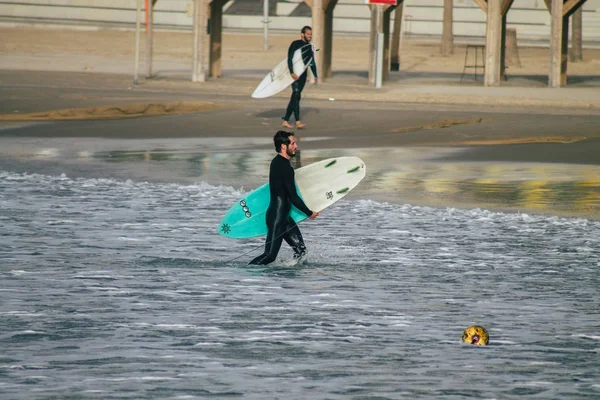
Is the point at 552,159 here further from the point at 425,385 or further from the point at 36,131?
the point at 425,385

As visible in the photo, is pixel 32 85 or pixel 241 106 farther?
pixel 32 85

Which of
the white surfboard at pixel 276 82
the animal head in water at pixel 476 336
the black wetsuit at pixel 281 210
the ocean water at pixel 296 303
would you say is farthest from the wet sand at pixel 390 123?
the animal head in water at pixel 476 336

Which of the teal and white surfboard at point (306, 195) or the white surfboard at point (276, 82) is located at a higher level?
the white surfboard at point (276, 82)

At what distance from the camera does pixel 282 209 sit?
1056 centimetres

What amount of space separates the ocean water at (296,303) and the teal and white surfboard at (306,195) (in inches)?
10.9

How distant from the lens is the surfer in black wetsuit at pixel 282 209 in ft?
34.3

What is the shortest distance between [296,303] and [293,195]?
161 centimetres

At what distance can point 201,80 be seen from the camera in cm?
3061

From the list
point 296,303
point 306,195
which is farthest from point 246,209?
point 296,303

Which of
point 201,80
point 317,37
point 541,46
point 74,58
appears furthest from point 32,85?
point 541,46

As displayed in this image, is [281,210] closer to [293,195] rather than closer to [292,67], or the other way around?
[293,195]

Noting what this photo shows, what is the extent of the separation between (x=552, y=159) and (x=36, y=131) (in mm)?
9105

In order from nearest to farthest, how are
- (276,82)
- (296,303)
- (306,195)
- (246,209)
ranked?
(296,303), (246,209), (306,195), (276,82)

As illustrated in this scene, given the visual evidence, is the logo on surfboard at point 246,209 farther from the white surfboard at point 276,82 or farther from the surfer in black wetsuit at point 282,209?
the white surfboard at point 276,82
